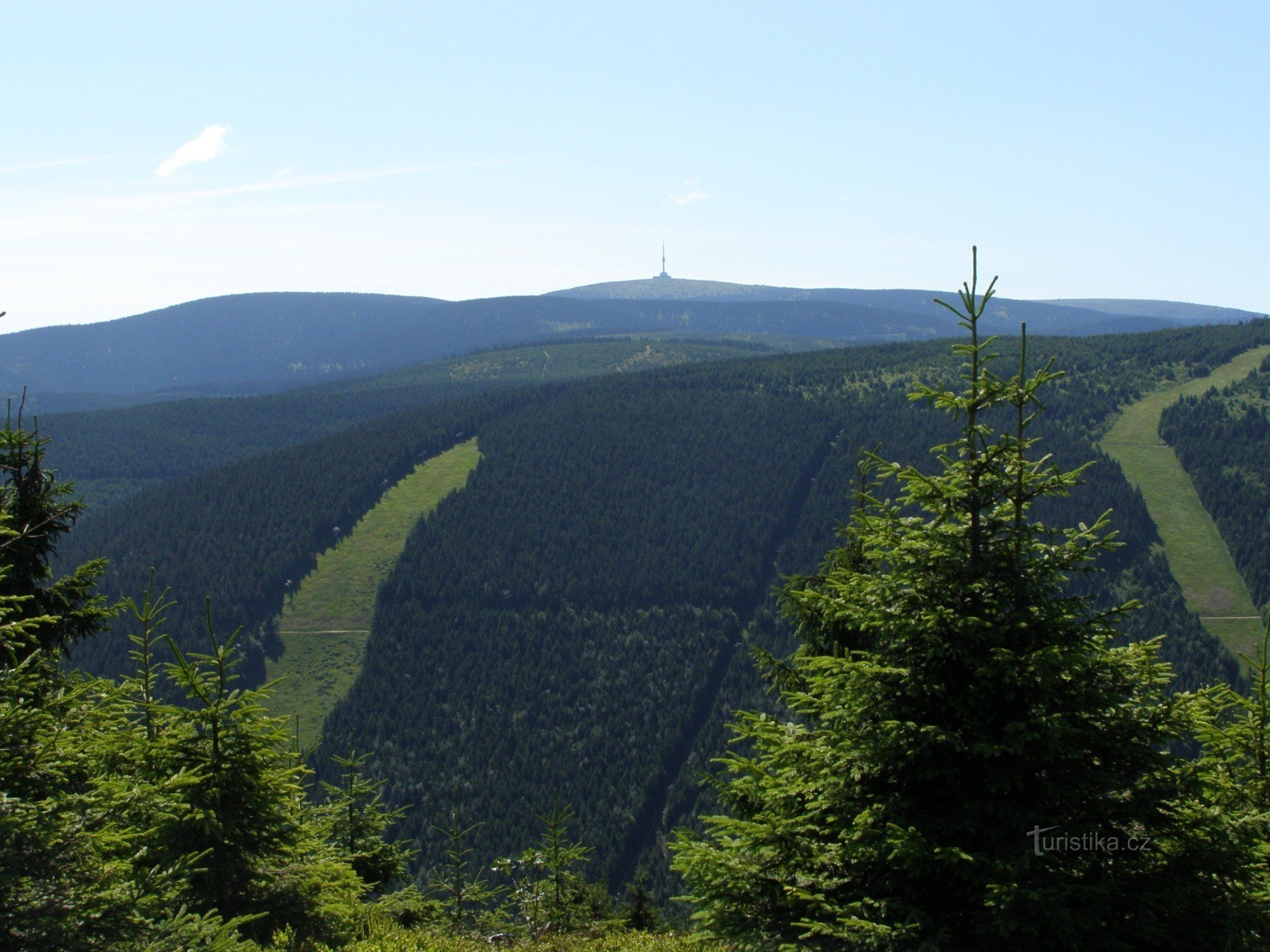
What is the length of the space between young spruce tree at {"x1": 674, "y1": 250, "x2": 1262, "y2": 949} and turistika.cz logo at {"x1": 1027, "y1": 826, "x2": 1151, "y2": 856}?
0.03 m

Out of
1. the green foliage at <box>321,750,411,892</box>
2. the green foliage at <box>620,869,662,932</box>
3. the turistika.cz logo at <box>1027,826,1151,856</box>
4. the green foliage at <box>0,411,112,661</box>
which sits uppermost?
the green foliage at <box>0,411,112,661</box>

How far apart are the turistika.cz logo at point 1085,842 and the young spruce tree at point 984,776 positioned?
28mm

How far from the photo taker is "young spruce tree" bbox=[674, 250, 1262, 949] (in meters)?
12.6

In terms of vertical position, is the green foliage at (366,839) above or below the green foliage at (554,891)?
above

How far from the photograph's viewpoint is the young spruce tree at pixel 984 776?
12625 millimetres

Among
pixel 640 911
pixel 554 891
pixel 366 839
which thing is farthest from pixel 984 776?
pixel 366 839

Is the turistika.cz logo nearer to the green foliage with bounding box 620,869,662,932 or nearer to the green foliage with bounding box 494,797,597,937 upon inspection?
the green foliage with bounding box 494,797,597,937

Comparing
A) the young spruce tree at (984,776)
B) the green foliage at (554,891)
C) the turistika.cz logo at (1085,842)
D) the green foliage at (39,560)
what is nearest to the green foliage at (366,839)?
the green foliage at (554,891)

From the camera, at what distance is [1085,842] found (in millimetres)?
13109

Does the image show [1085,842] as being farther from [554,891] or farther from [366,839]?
[366,839]

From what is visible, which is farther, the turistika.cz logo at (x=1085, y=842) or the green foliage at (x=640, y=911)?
the green foliage at (x=640, y=911)

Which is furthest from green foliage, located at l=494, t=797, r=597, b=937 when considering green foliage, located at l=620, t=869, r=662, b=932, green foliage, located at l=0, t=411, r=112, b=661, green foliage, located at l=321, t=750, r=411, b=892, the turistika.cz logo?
the turistika.cz logo

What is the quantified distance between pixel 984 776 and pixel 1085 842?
1.61 m

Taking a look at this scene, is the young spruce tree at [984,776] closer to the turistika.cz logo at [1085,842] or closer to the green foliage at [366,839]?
the turistika.cz logo at [1085,842]
